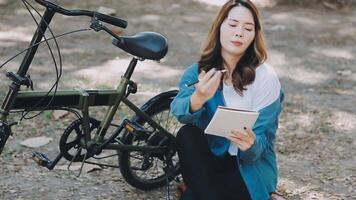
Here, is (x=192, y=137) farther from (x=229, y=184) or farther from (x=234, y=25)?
(x=234, y=25)

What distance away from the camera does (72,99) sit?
3.27 metres

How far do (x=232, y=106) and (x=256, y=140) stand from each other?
0.27 meters

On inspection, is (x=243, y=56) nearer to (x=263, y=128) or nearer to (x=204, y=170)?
(x=263, y=128)

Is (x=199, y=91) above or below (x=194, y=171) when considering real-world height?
above

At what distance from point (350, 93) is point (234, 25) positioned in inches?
125

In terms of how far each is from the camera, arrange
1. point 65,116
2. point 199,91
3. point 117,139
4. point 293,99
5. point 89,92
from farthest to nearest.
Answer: point 293,99, point 65,116, point 117,139, point 89,92, point 199,91

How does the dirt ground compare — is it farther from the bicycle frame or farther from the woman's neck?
the woman's neck

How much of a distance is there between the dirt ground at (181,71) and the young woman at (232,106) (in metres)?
0.76

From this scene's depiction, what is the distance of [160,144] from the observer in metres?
3.67

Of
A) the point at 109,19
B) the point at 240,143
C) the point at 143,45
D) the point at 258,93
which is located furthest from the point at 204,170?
the point at 109,19

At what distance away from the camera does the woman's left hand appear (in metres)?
2.95

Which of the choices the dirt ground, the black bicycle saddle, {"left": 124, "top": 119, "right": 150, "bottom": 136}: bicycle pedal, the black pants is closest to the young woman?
the black pants

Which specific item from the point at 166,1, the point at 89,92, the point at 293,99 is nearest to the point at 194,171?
the point at 89,92

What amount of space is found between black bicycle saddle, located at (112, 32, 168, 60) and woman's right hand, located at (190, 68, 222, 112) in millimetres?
400
